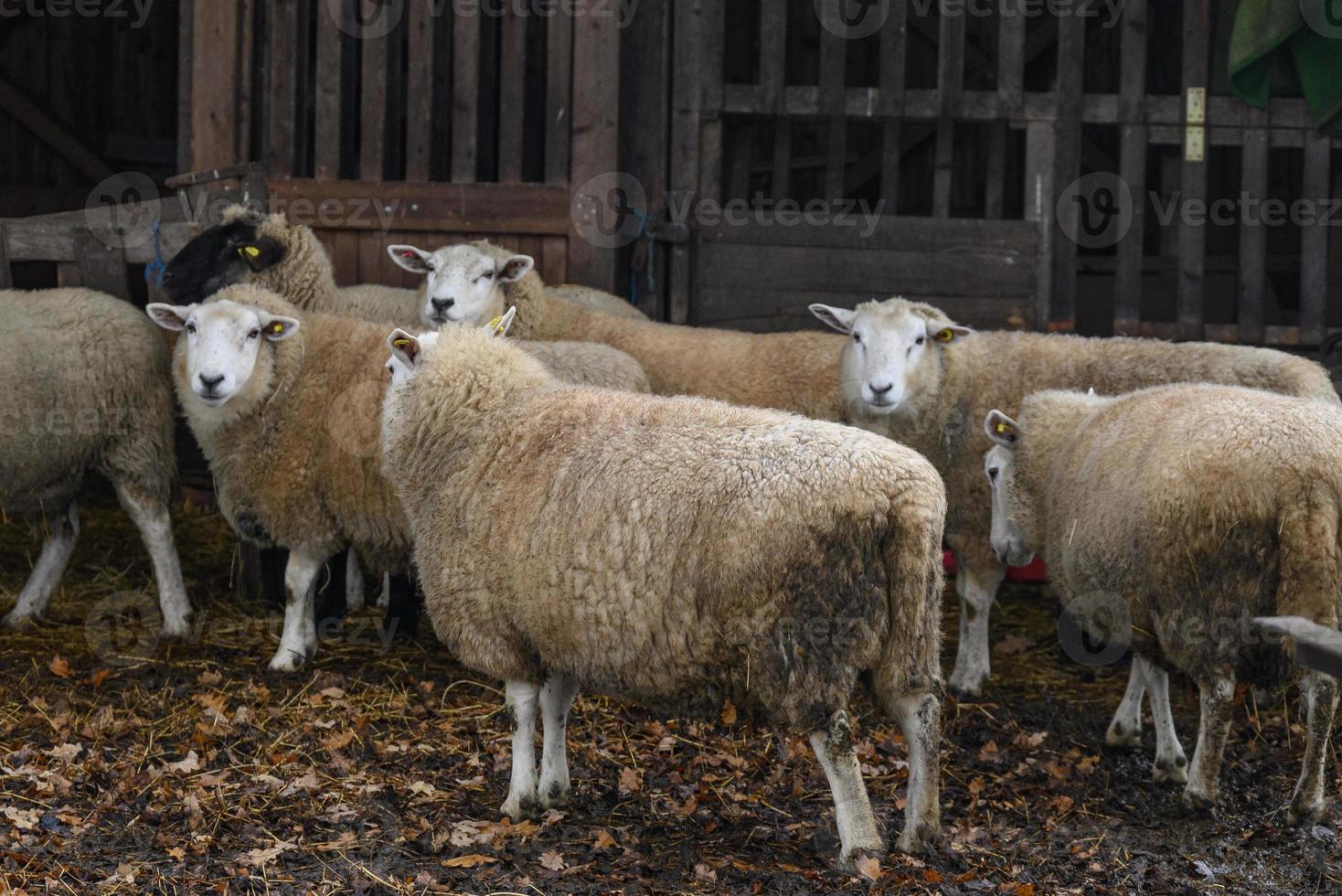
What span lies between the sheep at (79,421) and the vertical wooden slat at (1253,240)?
5.83m

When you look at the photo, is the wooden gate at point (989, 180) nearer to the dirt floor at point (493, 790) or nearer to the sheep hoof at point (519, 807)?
the dirt floor at point (493, 790)

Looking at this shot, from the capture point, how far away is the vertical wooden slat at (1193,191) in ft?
26.7

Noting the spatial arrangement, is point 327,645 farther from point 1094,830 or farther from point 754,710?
point 1094,830

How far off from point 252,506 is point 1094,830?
3.87 meters

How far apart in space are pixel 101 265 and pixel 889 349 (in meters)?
4.42

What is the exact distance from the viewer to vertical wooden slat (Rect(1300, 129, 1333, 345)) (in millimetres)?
8117

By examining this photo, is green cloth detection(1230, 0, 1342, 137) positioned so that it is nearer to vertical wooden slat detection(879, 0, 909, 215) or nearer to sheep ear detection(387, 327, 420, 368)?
vertical wooden slat detection(879, 0, 909, 215)

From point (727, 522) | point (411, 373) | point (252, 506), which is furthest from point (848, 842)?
point (252, 506)

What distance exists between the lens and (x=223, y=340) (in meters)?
6.44

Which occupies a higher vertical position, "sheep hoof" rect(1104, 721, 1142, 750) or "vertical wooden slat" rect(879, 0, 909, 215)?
"vertical wooden slat" rect(879, 0, 909, 215)

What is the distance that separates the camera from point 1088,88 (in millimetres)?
11750

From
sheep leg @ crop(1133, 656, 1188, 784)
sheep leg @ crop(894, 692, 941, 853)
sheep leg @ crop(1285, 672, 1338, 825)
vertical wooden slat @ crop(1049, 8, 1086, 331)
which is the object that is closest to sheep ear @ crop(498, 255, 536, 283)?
vertical wooden slat @ crop(1049, 8, 1086, 331)

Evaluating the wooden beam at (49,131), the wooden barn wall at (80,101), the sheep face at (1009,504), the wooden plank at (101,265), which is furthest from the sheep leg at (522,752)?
the wooden beam at (49,131)

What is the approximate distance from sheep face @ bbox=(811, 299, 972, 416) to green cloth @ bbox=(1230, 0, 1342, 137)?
1.99 m
